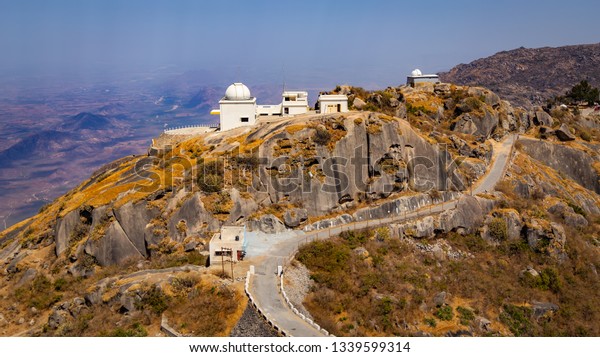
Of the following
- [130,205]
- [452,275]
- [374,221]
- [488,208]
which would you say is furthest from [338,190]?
[130,205]

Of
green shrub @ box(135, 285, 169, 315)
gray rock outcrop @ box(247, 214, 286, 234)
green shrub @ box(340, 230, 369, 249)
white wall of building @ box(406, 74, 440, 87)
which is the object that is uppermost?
white wall of building @ box(406, 74, 440, 87)

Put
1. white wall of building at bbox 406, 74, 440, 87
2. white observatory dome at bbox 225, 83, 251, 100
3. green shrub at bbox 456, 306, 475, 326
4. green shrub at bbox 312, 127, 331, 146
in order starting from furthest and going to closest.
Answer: white wall of building at bbox 406, 74, 440, 87 < white observatory dome at bbox 225, 83, 251, 100 < green shrub at bbox 312, 127, 331, 146 < green shrub at bbox 456, 306, 475, 326

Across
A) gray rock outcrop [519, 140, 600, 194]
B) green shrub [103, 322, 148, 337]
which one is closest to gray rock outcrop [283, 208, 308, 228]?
green shrub [103, 322, 148, 337]

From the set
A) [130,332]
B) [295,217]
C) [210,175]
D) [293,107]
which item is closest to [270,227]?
[295,217]

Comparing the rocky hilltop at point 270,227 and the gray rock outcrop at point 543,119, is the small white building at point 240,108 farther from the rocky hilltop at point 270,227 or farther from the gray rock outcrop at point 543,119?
the gray rock outcrop at point 543,119

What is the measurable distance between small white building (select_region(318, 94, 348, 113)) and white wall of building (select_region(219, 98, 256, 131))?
8506mm

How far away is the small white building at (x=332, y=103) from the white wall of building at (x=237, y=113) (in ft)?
27.9

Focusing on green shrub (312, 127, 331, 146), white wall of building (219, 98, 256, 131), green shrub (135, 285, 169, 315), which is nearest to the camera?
green shrub (135, 285, 169, 315)

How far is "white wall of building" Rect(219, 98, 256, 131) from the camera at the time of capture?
58750 millimetres

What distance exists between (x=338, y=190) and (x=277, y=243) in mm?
9213

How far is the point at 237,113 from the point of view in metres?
59.1

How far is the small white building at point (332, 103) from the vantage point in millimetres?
61081

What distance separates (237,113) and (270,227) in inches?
749

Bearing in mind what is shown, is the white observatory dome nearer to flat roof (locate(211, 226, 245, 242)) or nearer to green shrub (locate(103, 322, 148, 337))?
flat roof (locate(211, 226, 245, 242))
